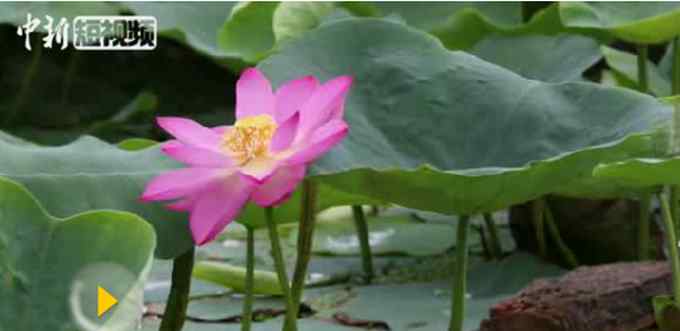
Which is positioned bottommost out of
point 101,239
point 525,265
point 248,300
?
point 525,265

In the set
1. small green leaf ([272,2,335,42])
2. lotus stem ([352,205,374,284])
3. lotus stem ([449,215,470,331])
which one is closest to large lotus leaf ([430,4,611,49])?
small green leaf ([272,2,335,42])

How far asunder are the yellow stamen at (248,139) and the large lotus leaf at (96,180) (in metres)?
0.10

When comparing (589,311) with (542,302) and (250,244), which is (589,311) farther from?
(250,244)

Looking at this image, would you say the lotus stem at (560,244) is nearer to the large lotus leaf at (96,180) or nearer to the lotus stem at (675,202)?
the lotus stem at (675,202)

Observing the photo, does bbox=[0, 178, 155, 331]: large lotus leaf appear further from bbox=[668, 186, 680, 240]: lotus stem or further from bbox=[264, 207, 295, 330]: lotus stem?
bbox=[668, 186, 680, 240]: lotus stem

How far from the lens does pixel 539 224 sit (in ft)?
5.29

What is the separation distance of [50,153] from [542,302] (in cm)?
47

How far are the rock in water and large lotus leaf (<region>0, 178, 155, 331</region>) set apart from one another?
0.46m

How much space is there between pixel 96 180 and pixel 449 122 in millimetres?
306

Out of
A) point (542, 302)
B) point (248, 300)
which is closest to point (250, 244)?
point (248, 300)

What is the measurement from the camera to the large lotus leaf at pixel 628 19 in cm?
147

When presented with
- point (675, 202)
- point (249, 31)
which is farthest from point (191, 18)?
point (675, 202)

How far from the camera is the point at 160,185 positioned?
0.94 meters

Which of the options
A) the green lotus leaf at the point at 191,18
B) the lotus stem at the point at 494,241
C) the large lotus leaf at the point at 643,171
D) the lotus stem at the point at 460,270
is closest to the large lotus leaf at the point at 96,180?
the lotus stem at the point at 460,270
